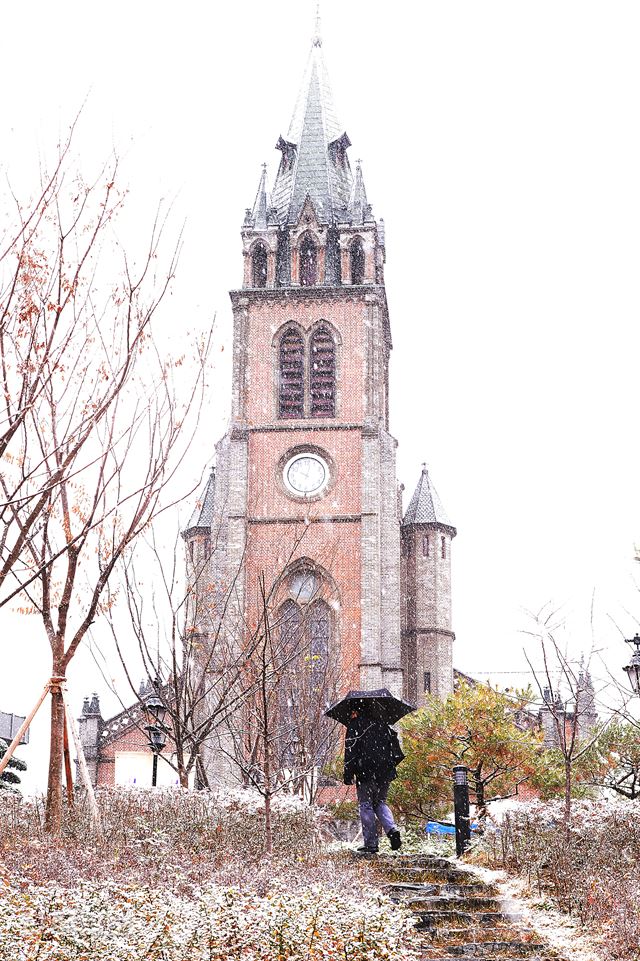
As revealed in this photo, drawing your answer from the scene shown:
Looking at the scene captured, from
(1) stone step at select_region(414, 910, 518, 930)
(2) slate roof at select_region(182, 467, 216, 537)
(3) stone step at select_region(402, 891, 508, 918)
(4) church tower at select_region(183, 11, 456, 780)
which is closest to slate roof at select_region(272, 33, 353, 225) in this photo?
(4) church tower at select_region(183, 11, 456, 780)

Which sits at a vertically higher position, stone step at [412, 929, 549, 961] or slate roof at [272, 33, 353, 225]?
slate roof at [272, 33, 353, 225]

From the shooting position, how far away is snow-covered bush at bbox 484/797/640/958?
8539mm

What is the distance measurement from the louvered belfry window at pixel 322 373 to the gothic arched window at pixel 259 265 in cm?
316

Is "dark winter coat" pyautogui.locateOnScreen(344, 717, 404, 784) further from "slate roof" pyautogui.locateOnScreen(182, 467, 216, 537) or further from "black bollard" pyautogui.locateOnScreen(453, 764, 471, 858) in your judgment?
"slate roof" pyautogui.locateOnScreen(182, 467, 216, 537)

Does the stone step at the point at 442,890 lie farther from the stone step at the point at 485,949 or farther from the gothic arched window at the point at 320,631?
the gothic arched window at the point at 320,631

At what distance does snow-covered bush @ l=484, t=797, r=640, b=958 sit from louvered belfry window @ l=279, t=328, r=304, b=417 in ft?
84.5

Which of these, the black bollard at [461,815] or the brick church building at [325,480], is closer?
the black bollard at [461,815]

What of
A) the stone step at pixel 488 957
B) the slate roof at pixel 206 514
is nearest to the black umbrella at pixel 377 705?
the stone step at pixel 488 957

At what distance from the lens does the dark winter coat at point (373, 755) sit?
39.7 ft

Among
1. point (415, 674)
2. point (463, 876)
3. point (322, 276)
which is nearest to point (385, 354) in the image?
point (322, 276)

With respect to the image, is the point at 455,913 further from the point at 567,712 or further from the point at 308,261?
the point at 308,261

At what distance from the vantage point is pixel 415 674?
120 ft

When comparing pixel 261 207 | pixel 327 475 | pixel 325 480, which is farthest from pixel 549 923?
pixel 261 207

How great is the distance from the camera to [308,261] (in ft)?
134
